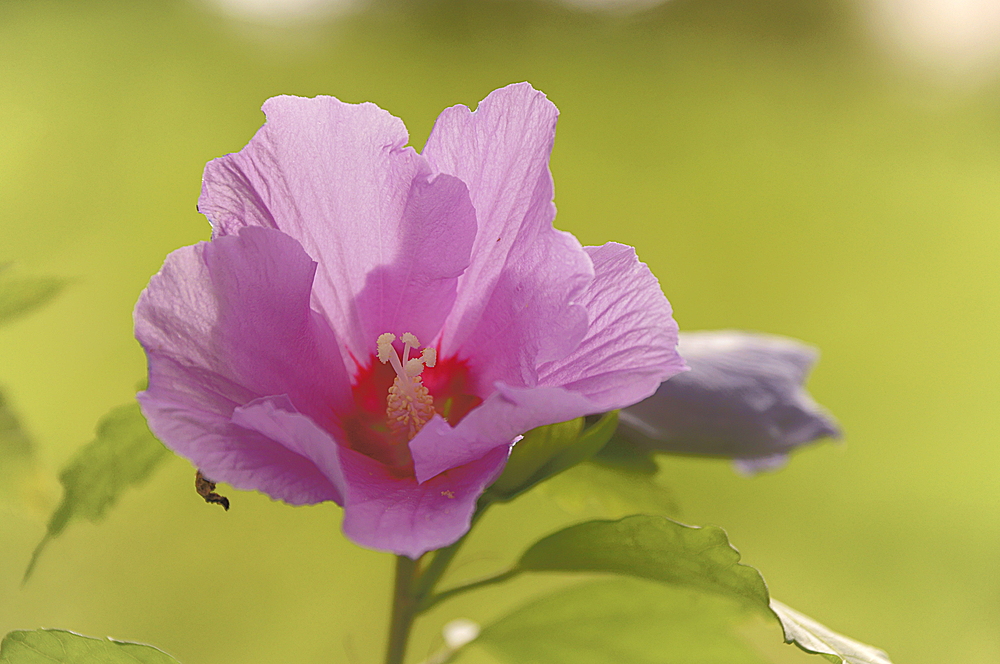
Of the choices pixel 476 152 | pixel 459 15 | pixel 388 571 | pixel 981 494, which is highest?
pixel 459 15

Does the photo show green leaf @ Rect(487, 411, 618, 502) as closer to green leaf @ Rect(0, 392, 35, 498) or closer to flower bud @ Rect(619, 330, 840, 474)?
flower bud @ Rect(619, 330, 840, 474)

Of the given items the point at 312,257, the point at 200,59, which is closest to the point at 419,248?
the point at 312,257

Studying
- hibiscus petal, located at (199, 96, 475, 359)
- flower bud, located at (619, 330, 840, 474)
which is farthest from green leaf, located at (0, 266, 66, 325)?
flower bud, located at (619, 330, 840, 474)

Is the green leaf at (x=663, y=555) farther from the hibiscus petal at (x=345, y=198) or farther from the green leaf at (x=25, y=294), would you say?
the green leaf at (x=25, y=294)

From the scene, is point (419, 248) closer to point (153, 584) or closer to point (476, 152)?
point (476, 152)

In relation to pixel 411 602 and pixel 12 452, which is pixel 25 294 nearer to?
pixel 12 452
